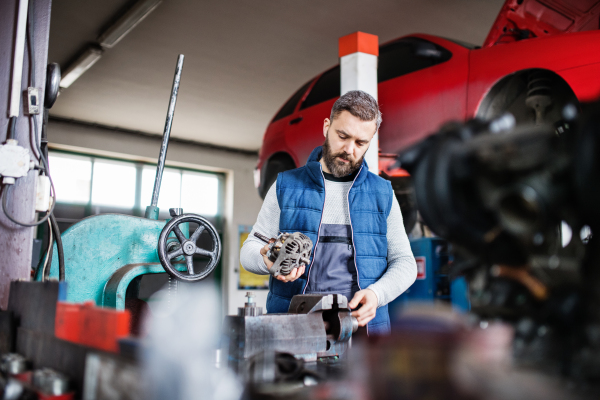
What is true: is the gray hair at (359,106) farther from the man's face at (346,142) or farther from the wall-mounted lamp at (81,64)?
the wall-mounted lamp at (81,64)

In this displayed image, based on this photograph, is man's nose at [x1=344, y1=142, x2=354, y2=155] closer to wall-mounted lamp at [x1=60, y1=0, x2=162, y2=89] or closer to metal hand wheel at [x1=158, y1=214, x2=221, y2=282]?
metal hand wheel at [x1=158, y1=214, x2=221, y2=282]

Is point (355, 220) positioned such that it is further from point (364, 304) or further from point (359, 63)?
point (359, 63)

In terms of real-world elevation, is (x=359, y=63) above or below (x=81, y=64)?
below

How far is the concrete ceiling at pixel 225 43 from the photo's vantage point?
4016mm

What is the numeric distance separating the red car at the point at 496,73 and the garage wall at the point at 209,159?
5141mm

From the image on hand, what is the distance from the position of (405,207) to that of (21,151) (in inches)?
105

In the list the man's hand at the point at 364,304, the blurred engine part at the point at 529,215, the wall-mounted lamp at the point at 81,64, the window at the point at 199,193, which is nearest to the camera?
the blurred engine part at the point at 529,215

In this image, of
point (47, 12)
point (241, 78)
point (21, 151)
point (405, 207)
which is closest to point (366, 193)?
point (21, 151)

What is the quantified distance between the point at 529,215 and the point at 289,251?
→ 0.92 m

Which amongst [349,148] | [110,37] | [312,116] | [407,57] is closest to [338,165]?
[349,148]

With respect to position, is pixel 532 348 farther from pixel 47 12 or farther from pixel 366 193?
pixel 47 12

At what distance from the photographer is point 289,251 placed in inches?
52.5

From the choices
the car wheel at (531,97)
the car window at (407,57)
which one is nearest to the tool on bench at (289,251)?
the car wheel at (531,97)

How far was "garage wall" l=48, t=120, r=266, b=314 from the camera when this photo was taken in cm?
732
